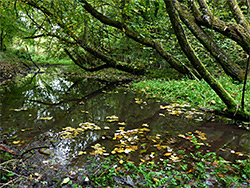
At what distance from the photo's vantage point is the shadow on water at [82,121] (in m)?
2.96

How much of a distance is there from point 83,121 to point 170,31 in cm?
850

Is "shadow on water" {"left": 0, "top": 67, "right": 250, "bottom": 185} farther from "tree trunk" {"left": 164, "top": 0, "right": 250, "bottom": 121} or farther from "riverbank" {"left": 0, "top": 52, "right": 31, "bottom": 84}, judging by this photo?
"riverbank" {"left": 0, "top": 52, "right": 31, "bottom": 84}

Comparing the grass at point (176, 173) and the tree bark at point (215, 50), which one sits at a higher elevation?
the tree bark at point (215, 50)

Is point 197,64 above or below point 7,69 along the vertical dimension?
above

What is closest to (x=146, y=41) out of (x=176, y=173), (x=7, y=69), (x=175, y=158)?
(x=175, y=158)

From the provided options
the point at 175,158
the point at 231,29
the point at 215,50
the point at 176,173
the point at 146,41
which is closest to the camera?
the point at 176,173

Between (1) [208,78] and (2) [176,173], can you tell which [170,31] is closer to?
(1) [208,78]

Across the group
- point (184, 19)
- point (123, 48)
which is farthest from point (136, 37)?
point (123, 48)

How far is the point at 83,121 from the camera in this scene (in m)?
4.21

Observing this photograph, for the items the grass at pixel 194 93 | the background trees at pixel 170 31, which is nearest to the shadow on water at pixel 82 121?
the grass at pixel 194 93

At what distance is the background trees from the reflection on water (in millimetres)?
1118

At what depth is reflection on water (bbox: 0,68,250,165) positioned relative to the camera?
122 inches

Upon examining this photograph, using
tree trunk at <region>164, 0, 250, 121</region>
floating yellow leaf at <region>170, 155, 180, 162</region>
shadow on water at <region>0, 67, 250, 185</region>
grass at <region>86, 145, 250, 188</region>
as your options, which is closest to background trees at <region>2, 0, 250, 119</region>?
tree trunk at <region>164, 0, 250, 121</region>

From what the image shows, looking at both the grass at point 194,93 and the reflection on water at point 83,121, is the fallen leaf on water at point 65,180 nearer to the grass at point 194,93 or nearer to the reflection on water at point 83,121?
the reflection on water at point 83,121
